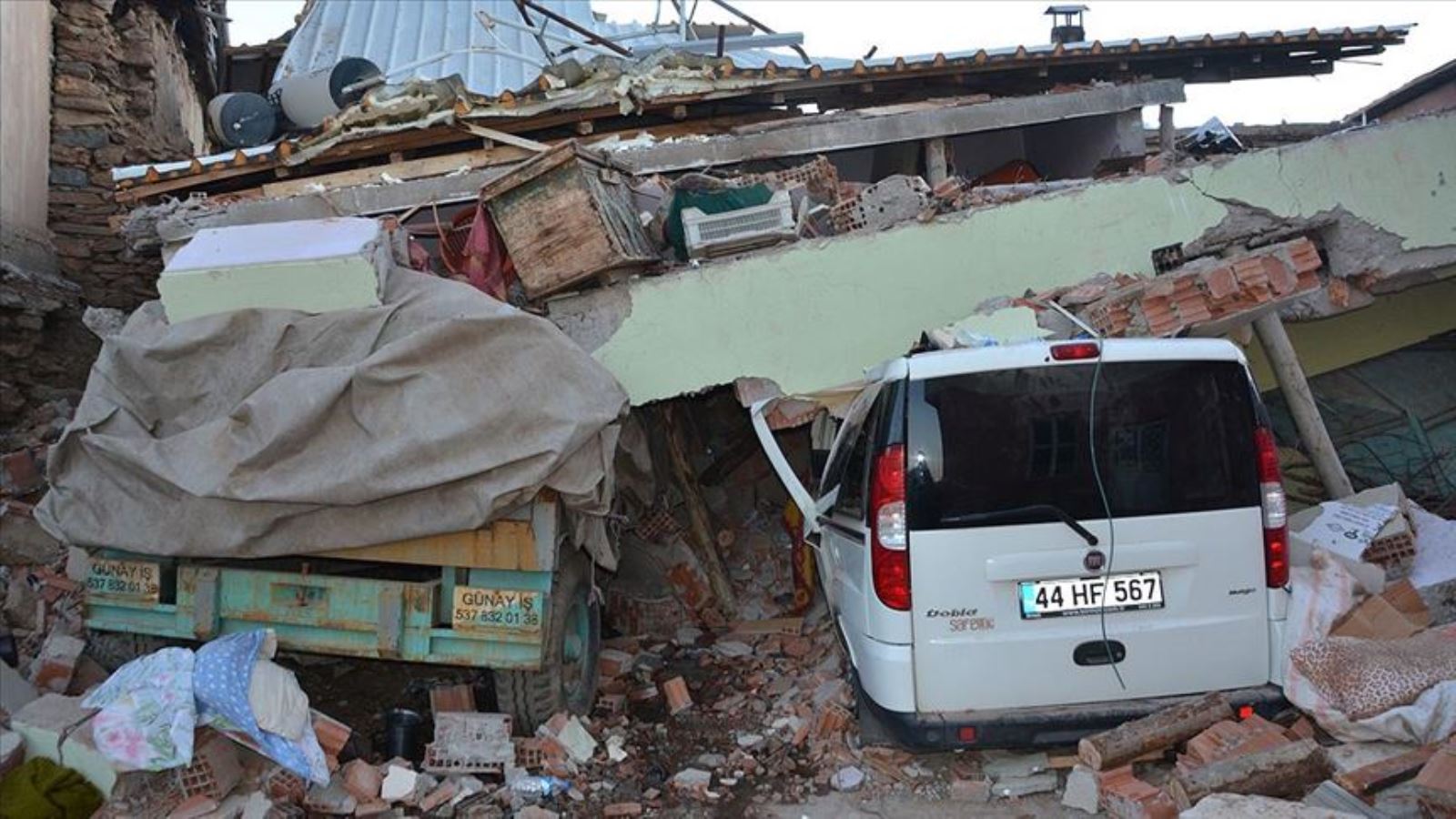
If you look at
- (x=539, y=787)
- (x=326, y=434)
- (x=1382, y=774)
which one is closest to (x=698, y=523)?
(x=539, y=787)

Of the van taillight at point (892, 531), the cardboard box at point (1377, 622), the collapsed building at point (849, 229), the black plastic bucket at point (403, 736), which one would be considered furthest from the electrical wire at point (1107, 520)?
the black plastic bucket at point (403, 736)

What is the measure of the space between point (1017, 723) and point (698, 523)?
3.76m

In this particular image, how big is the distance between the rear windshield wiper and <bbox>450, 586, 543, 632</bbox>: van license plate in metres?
1.91

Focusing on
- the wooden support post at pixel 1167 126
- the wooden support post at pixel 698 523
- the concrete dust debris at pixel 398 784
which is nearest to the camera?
the concrete dust debris at pixel 398 784

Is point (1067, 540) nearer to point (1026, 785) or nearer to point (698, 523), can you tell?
point (1026, 785)

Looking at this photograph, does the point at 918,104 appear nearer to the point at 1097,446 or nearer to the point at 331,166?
the point at 331,166

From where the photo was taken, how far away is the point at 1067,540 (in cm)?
396

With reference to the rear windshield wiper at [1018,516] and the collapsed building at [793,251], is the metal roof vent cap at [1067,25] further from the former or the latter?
the rear windshield wiper at [1018,516]

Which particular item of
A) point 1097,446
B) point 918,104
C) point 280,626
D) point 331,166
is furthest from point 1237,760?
point 331,166

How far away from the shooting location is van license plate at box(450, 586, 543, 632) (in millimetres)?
4793

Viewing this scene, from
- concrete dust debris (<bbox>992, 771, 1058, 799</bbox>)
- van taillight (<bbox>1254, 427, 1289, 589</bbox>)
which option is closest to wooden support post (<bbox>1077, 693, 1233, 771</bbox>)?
concrete dust debris (<bbox>992, 771, 1058, 799</bbox>)

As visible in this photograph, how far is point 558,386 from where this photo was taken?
5.12 m

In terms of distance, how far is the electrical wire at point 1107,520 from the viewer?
→ 156 inches

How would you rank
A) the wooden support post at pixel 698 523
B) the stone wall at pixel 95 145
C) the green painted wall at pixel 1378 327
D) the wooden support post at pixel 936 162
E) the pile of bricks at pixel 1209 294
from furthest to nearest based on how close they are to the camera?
1. the stone wall at pixel 95 145
2. the wooden support post at pixel 936 162
3. the green painted wall at pixel 1378 327
4. the wooden support post at pixel 698 523
5. the pile of bricks at pixel 1209 294
